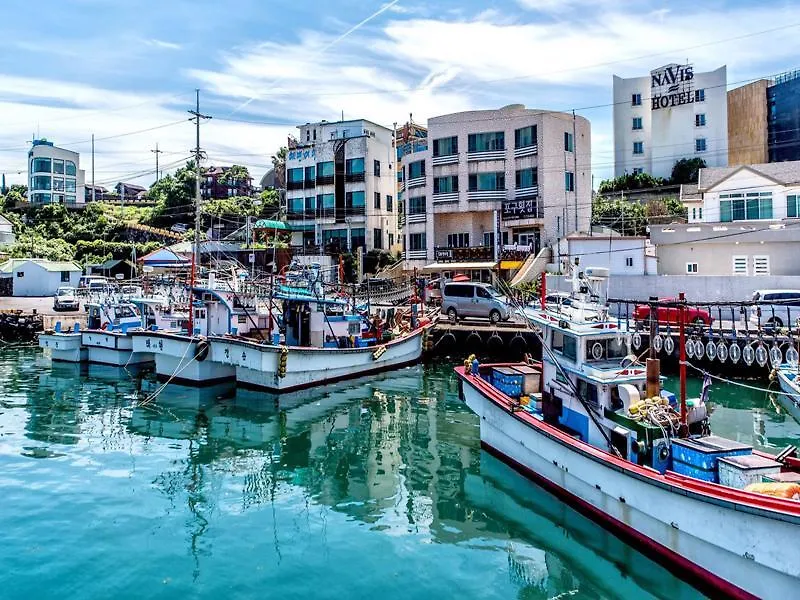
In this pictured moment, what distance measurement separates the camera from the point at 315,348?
981 inches

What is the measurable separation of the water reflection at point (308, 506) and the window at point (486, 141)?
88.5 feet

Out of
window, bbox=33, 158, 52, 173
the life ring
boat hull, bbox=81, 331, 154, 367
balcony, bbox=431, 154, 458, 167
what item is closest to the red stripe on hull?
the life ring

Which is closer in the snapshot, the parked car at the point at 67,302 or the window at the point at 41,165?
the parked car at the point at 67,302

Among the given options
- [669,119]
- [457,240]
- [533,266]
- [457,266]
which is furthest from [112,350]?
[669,119]

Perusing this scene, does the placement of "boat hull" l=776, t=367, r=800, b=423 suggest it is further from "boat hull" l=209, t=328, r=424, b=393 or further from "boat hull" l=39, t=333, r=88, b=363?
"boat hull" l=39, t=333, r=88, b=363

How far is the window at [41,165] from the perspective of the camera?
8731 centimetres

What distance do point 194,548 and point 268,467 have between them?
470 cm

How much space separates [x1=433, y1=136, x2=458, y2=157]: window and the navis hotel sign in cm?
2309

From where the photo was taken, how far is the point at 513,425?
47.4 feet

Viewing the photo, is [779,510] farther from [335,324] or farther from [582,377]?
[335,324]

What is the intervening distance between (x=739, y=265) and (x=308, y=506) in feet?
98.0

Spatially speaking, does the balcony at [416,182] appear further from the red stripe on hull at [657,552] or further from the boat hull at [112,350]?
the red stripe on hull at [657,552]

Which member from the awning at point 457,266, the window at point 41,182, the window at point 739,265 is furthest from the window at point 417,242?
the window at point 41,182

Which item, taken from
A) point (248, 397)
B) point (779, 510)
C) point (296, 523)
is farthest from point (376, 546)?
point (248, 397)
